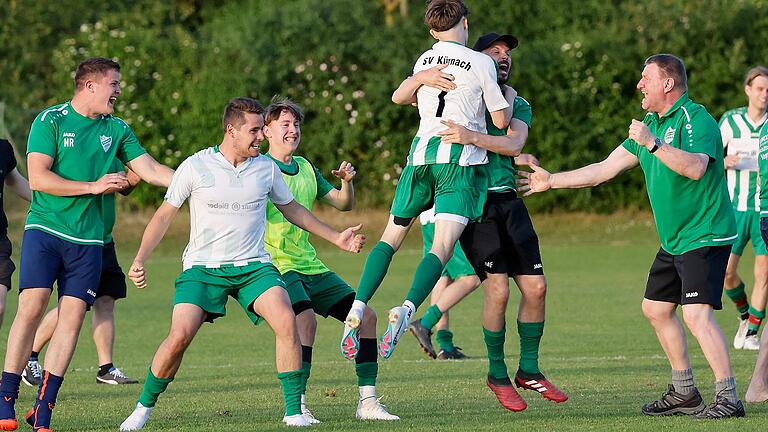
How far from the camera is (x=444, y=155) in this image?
8.49 meters

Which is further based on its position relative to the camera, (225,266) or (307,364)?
(307,364)

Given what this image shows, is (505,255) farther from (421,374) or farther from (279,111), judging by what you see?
(421,374)

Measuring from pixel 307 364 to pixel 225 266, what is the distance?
115 centimetres

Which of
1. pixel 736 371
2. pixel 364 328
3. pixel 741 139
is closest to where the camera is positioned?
pixel 364 328

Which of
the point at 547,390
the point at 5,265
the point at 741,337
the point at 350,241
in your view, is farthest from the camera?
the point at 741,337

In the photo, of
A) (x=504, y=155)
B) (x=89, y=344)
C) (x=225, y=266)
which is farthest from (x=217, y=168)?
(x=89, y=344)

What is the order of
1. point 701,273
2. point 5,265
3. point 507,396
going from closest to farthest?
point 701,273 < point 507,396 < point 5,265

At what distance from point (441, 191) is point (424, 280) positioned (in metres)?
0.59

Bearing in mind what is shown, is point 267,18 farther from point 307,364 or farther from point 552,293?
point 307,364

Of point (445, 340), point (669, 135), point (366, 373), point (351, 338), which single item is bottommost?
point (445, 340)

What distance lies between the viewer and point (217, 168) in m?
8.05

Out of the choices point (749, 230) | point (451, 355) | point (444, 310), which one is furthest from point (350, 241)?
point (749, 230)

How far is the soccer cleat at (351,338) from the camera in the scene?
26.4 feet

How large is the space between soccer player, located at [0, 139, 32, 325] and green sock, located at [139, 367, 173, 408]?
2215 mm
